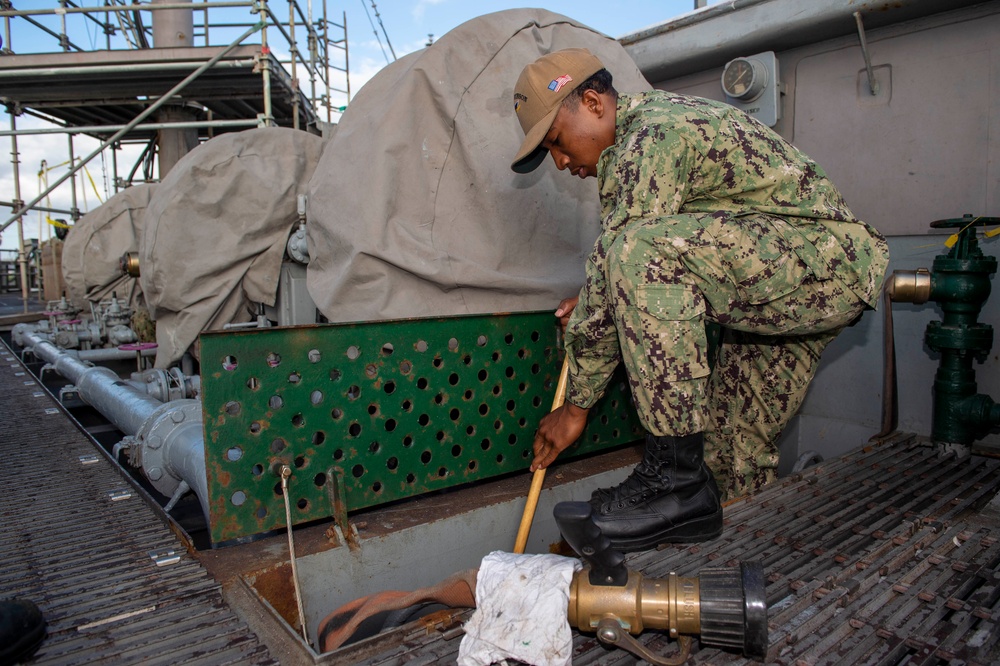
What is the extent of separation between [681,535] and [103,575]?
4.27 ft

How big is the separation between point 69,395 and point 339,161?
7.78 feet

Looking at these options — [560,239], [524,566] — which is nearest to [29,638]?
[524,566]

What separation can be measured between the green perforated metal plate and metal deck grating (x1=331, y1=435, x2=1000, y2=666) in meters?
0.60

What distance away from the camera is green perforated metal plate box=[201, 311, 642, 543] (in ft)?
5.22

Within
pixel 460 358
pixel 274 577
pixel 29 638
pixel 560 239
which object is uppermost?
pixel 560 239

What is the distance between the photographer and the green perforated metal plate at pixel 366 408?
5.22ft

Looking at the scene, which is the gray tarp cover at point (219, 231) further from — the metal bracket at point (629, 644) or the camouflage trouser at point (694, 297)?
the metal bracket at point (629, 644)

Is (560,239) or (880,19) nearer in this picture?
(560,239)

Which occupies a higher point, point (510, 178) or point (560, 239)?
point (510, 178)

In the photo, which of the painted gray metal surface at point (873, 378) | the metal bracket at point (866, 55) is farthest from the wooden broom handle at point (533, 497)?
the metal bracket at point (866, 55)

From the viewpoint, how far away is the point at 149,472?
2.08 meters

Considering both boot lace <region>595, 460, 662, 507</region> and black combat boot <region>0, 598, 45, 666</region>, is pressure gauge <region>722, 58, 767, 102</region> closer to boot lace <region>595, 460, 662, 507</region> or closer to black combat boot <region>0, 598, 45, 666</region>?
boot lace <region>595, 460, 662, 507</region>

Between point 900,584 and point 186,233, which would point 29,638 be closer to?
point 900,584

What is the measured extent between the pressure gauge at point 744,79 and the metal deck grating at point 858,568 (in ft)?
5.56
